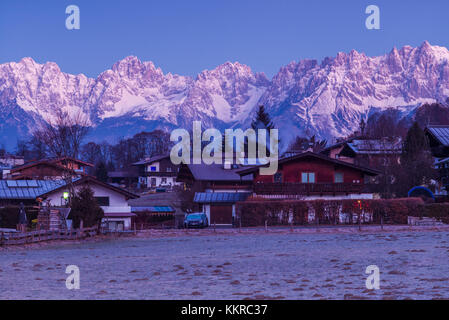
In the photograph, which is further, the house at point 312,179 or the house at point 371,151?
the house at point 371,151

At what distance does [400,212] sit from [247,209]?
1282 centimetres

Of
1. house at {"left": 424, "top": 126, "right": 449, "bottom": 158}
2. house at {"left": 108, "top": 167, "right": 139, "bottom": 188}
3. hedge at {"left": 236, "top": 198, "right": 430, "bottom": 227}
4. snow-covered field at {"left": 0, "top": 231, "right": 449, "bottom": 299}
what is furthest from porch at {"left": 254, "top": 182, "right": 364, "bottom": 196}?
house at {"left": 108, "top": 167, "right": 139, "bottom": 188}

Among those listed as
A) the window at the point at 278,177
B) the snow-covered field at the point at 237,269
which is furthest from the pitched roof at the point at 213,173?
the snow-covered field at the point at 237,269

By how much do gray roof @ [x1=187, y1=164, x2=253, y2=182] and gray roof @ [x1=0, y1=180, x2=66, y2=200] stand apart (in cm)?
1619

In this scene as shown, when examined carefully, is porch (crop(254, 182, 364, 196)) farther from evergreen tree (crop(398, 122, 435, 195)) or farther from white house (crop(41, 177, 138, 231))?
white house (crop(41, 177, 138, 231))

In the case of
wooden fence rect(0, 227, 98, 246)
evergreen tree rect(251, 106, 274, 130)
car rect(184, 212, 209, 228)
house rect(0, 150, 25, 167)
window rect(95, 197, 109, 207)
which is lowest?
wooden fence rect(0, 227, 98, 246)

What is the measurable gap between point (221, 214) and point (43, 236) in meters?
27.3

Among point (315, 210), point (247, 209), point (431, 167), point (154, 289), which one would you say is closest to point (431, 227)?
point (315, 210)

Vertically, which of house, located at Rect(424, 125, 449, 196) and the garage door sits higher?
house, located at Rect(424, 125, 449, 196)

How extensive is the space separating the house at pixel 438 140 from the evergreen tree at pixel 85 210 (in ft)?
180

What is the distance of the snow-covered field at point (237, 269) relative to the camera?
18.3 metres

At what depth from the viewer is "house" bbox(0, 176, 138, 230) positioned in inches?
2594

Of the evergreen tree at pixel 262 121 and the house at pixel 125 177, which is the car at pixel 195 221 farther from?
the house at pixel 125 177
